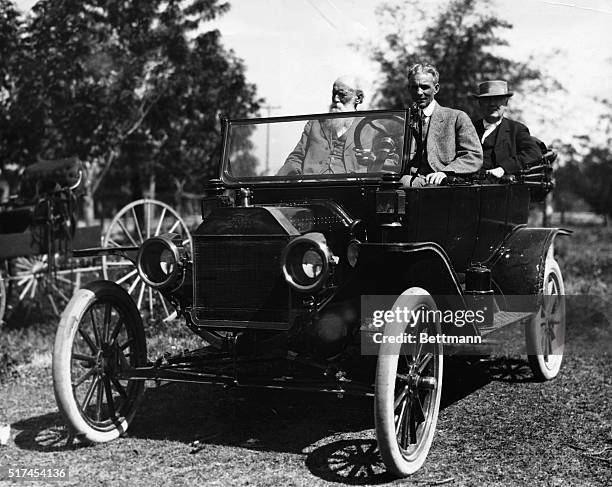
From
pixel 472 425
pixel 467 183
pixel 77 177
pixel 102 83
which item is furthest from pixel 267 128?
pixel 102 83

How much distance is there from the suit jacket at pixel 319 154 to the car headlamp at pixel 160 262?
94cm

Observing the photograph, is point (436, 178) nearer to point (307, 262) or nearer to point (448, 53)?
point (307, 262)

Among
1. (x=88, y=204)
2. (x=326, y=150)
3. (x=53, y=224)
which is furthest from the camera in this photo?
(x=88, y=204)

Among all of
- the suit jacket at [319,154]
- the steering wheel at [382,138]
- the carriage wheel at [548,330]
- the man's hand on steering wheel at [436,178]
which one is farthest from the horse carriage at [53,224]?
the man's hand on steering wheel at [436,178]

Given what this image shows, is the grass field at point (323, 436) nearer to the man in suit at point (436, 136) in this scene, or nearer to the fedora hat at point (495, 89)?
the man in suit at point (436, 136)

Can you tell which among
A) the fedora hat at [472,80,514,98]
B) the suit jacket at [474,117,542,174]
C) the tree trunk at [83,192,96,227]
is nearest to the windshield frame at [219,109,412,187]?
the suit jacket at [474,117,542,174]

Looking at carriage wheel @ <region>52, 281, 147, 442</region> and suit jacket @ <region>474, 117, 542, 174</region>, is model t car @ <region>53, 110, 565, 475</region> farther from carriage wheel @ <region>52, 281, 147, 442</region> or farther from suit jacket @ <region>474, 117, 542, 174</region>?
suit jacket @ <region>474, 117, 542, 174</region>

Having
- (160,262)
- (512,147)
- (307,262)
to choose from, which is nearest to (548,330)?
(512,147)

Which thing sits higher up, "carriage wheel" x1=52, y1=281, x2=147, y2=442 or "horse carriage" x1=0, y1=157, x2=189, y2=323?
"horse carriage" x1=0, y1=157, x2=189, y2=323

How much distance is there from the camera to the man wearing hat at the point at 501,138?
6211 millimetres

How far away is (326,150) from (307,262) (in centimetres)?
106

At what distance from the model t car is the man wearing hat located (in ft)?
3.25

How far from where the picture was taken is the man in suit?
195 inches

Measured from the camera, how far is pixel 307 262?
12.9ft
